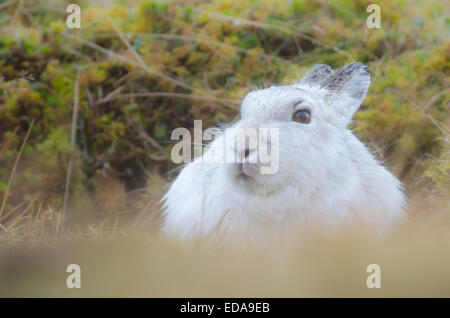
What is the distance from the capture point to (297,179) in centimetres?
374

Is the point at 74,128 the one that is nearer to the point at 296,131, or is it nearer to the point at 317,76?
the point at 317,76

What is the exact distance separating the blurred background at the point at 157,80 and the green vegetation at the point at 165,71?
0.04ft

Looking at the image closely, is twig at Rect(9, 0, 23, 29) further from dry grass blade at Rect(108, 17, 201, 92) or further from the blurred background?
dry grass blade at Rect(108, 17, 201, 92)

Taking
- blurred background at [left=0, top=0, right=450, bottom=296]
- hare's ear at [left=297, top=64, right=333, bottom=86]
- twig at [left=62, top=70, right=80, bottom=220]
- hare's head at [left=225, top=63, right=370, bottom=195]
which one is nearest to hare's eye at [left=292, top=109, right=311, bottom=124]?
hare's head at [left=225, top=63, right=370, bottom=195]

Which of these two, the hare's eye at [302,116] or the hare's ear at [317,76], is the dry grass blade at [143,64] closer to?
the hare's ear at [317,76]

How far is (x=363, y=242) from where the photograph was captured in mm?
3477

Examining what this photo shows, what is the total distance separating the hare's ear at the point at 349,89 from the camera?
4.41m

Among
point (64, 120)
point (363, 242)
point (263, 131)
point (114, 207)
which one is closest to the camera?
point (363, 242)

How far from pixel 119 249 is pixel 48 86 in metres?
3.30

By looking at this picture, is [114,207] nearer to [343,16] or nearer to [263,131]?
[263,131]

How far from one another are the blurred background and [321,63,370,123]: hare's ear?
110 centimetres

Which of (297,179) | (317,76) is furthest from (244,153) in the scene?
(317,76)

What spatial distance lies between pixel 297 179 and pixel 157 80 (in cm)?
319
